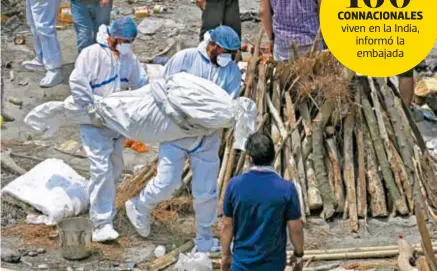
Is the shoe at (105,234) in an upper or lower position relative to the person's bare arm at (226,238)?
lower

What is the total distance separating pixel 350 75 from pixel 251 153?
3431 millimetres

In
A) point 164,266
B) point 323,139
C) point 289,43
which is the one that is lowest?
point 164,266

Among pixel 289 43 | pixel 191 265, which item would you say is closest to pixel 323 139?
pixel 289 43

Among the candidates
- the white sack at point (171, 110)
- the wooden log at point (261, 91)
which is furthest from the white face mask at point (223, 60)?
the wooden log at point (261, 91)

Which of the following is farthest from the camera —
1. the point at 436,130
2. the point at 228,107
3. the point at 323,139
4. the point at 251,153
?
the point at 436,130

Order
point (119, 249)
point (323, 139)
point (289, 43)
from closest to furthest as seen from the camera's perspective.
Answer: point (119, 249) < point (323, 139) < point (289, 43)

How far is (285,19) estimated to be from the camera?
1133 cm

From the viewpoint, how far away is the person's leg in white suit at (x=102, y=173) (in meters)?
9.41

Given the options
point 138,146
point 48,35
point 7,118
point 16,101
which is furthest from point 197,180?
point 48,35

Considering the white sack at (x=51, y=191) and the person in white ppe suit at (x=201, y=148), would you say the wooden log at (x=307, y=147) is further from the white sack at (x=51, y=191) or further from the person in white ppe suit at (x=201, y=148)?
the white sack at (x=51, y=191)

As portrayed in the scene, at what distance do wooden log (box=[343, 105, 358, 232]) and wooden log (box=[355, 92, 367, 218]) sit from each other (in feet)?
0.15

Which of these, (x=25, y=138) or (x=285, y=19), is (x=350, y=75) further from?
(x=25, y=138)

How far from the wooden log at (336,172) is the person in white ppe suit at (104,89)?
6.15 feet

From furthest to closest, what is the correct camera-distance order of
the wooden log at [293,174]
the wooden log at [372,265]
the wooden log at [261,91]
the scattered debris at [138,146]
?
the scattered debris at [138,146]
the wooden log at [261,91]
the wooden log at [293,174]
the wooden log at [372,265]
